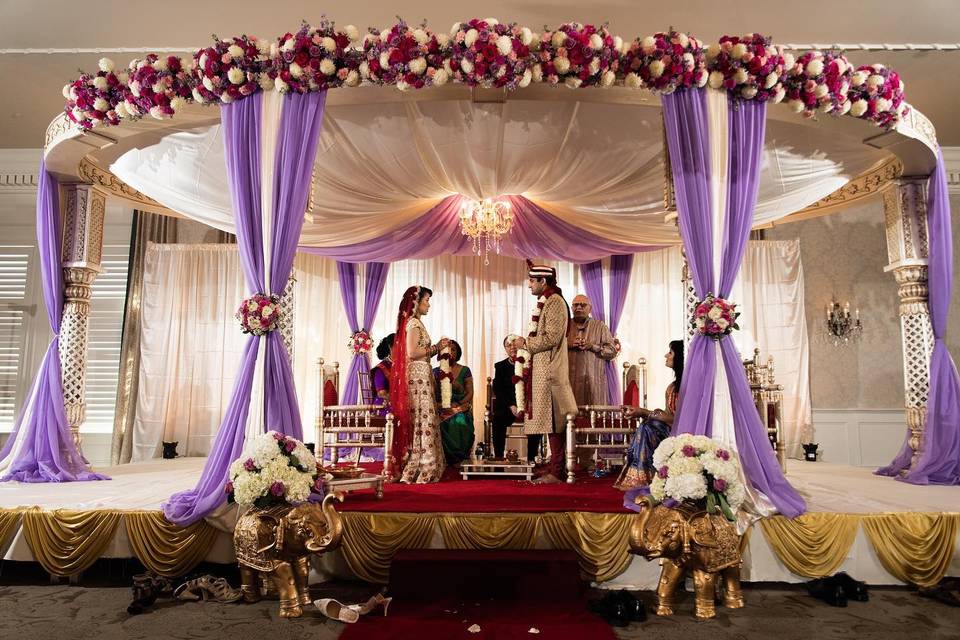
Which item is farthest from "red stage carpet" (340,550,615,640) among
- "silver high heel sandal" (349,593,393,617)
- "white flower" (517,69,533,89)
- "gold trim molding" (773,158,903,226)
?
"gold trim molding" (773,158,903,226)

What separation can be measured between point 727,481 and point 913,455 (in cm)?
344

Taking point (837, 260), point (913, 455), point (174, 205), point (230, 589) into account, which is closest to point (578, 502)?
point (230, 589)

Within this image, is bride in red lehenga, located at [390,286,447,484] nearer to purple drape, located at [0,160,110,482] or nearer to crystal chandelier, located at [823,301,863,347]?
purple drape, located at [0,160,110,482]

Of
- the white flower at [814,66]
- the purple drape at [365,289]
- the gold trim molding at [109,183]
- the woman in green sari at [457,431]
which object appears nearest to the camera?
the white flower at [814,66]

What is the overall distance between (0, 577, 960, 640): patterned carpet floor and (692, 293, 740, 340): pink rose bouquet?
1.64 m

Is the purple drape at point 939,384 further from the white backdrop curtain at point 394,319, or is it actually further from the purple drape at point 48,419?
the purple drape at point 48,419

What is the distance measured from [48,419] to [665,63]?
5.63 meters

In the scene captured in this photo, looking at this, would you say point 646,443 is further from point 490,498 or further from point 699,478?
point 699,478

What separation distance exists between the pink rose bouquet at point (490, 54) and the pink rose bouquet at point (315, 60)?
0.67 m

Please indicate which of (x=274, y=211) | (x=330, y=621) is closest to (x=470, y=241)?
(x=274, y=211)

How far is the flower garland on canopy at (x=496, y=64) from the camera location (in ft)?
15.1

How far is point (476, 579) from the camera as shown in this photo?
4.03 meters

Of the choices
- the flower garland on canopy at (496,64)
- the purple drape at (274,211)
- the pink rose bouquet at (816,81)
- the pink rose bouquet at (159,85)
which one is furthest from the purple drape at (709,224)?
the pink rose bouquet at (159,85)

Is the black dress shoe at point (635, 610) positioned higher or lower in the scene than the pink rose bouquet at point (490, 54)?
lower
